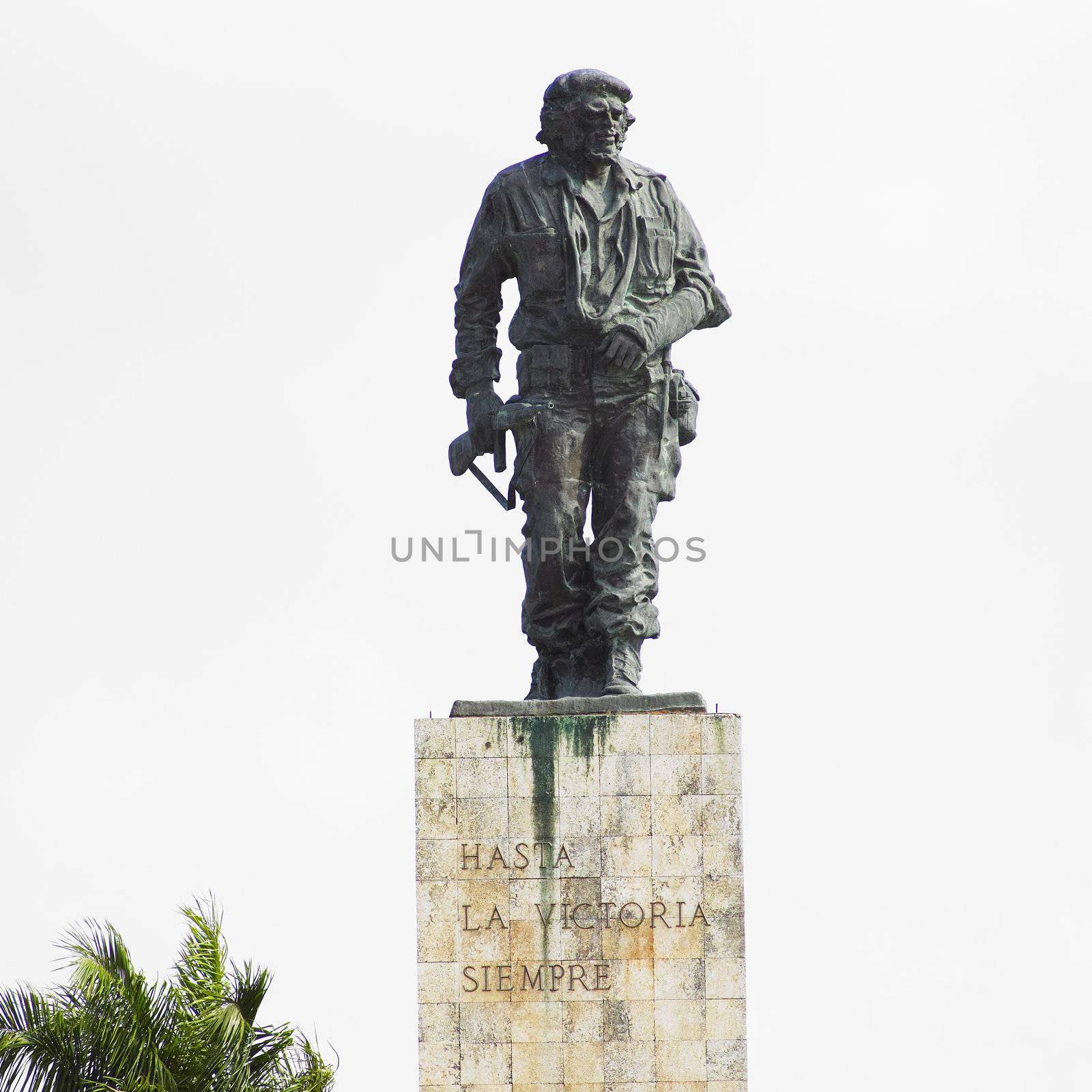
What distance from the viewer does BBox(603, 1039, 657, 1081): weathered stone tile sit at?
18.8 meters

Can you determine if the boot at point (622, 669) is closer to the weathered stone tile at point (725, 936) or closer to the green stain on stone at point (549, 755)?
the green stain on stone at point (549, 755)

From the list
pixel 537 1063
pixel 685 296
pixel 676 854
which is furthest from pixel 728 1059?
pixel 685 296

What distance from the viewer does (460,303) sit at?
20.6 metres

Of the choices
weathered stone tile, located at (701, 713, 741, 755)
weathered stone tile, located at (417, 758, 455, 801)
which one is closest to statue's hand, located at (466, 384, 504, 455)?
weathered stone tile, located at (417, 758, 455, 801)

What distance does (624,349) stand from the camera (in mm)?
19953

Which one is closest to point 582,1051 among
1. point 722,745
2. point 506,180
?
point 722,745

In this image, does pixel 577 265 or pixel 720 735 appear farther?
pixel 577 265

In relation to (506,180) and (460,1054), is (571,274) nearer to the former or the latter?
(506,180)

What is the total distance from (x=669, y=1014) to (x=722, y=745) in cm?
172

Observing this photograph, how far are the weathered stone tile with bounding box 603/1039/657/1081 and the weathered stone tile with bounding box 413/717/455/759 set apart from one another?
6.88ft

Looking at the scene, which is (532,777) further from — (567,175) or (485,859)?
(567,175)

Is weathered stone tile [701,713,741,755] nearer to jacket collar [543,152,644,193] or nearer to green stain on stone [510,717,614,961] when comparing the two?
green stain on stone [510,717,614,961]

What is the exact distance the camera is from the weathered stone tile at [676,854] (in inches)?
750

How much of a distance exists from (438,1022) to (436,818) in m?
Answer: 1.27
